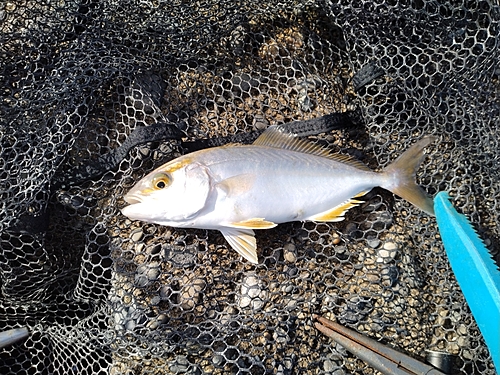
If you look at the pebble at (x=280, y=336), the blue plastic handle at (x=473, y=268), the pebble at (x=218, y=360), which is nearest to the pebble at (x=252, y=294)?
the pebble at (x=280, y=336)

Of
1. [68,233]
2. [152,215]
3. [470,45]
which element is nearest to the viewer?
[152,215]

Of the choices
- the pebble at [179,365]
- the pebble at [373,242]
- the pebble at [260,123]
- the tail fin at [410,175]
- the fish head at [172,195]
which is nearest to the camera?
the fish head at [172,195]

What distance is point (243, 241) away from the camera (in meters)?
2.62

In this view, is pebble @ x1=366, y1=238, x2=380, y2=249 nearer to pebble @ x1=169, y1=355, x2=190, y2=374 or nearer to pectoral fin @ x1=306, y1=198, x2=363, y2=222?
pectoral fin @ x1=306, y1=198, x2=363, y2=222

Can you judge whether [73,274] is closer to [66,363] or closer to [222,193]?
[66,363]

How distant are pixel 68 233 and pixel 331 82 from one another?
2.02 meters

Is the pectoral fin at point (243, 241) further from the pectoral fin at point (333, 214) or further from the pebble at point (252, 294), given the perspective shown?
the pectoral fin at point (333, 214)

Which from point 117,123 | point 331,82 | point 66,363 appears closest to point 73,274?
point 66,363

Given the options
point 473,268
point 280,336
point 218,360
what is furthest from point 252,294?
point 473,268

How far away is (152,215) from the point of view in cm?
245

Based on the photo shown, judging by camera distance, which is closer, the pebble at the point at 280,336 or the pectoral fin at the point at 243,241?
the pectoral fin at the point at 243,241

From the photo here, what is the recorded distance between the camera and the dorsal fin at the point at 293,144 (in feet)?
8.87

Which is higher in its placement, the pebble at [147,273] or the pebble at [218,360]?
the pebble at [147,273]

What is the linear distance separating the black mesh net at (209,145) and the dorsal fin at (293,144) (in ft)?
0.39
